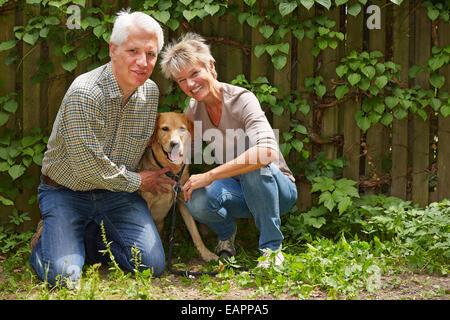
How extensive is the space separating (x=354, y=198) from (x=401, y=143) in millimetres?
636

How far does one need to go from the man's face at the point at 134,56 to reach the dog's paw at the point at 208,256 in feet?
4.38

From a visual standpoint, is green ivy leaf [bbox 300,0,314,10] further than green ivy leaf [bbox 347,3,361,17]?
No

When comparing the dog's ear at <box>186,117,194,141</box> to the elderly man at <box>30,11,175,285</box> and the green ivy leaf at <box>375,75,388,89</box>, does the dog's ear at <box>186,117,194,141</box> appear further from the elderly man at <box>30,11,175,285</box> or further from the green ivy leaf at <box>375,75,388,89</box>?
the green ivy leaf at <box>375,75,388,89</box>

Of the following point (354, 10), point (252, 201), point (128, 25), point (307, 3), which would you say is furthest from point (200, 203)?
point (354, 10)

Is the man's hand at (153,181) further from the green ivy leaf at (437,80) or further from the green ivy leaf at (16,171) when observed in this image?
the green ivy leaf at (437,80)

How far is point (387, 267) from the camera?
3.10m

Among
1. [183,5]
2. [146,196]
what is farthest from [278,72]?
[146,196]

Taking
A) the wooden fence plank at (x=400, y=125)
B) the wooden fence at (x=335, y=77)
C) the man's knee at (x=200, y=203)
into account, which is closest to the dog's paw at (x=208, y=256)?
the man's knee at (x=200, y=203)

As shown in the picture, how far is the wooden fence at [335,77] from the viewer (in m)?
3.95

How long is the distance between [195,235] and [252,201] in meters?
0.73

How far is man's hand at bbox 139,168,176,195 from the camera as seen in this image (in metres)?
3.34

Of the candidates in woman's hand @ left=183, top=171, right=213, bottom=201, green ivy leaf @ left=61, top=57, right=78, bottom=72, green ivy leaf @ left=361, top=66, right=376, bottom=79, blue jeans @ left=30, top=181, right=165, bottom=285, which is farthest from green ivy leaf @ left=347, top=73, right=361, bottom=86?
green ivy leaf @ left=61, top=57, right=78, bottom=72

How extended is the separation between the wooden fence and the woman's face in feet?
2.85
